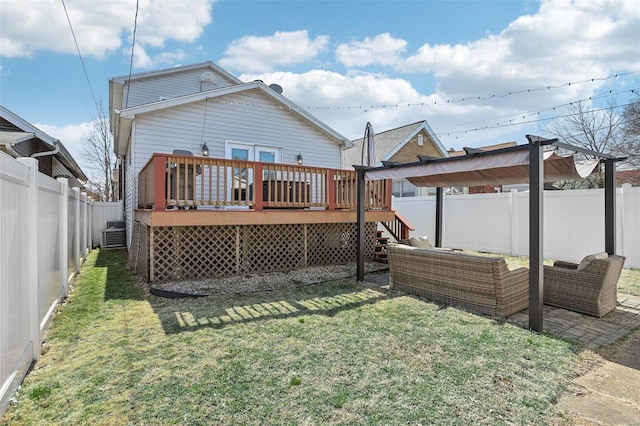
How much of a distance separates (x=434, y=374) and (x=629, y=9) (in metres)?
13.1

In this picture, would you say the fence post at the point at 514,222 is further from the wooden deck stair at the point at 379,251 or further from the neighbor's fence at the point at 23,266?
the neighbor's fence at the point at 23,266

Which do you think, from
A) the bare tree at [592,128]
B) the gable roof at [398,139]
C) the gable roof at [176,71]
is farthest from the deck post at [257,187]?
the bare tree at [592,128]

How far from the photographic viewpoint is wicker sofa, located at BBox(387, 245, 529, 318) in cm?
455

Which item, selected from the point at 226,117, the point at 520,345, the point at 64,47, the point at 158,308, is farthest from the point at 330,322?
the point at 64,47

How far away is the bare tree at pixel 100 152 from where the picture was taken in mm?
23594

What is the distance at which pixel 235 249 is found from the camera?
7.15 m

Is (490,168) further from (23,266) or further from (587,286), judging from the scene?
(23,266)

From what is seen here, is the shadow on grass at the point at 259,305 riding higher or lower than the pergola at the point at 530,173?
lower

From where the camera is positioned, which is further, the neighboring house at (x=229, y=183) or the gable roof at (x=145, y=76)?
the gable roof at (x=145, y=76)

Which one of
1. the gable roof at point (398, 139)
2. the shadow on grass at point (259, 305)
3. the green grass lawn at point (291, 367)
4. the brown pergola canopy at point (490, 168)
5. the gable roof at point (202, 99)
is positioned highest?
the gable roof at point (398, 139)

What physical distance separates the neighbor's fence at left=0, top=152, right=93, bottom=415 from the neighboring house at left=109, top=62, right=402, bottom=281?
2027 millimetres

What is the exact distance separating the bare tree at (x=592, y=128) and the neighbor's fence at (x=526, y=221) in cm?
944

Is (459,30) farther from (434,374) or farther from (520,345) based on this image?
(434,374)

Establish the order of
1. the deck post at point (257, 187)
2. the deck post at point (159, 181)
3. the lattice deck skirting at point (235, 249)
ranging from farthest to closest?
the deck post at point (257, 187) → the lattice deck skirting at point (235, 249) → the deck post at point (159, 181)
